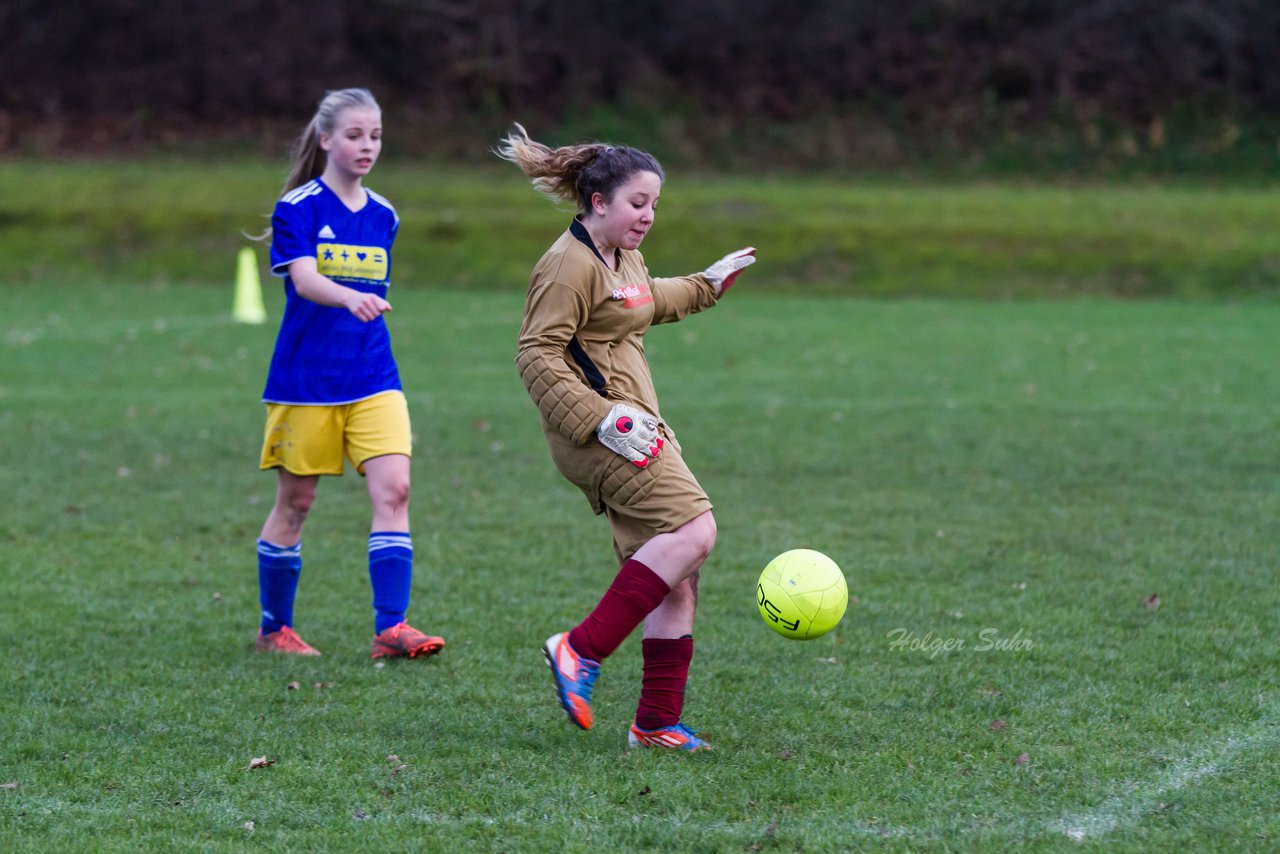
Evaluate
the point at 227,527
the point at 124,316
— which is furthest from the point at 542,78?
the point at 227,527

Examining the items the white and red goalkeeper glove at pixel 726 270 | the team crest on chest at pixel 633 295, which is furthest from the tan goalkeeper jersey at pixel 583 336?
the white and red goalkeeper glove at pixel 726 270

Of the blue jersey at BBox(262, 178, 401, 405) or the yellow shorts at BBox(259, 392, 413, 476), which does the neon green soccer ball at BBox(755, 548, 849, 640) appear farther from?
the blue jersey at BBox(262, 178, 401, 405)

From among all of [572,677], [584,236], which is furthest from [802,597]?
[584,236]

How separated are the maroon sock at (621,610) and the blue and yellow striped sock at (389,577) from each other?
1386 millimetres

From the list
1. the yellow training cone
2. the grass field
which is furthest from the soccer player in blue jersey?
the yellow training cone

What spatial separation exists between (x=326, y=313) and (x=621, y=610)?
2007mm

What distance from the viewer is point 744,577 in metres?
7.14

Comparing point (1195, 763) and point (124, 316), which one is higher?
point (1195, 763)

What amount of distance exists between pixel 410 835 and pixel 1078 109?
3254cm

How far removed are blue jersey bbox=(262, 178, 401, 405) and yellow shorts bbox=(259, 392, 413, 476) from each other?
0.05 meters

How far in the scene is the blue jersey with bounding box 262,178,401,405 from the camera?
571 cm

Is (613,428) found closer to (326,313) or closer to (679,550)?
(679,550)

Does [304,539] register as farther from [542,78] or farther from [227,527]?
[542,78]

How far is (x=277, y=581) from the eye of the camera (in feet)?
19.4
